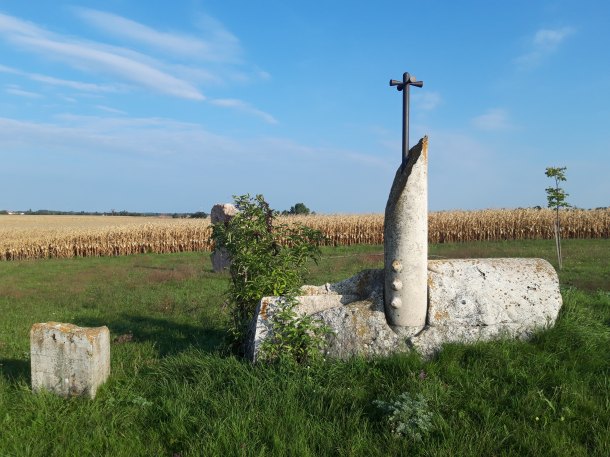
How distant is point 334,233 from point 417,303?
28256 mm

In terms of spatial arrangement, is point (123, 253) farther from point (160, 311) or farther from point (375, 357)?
point (375, 357)

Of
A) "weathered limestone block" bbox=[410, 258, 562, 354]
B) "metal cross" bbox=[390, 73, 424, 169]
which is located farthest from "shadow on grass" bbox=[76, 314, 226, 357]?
"metal cross" bbox=[390, 73, 424, 169]

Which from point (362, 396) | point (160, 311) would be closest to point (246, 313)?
point (362, 396)

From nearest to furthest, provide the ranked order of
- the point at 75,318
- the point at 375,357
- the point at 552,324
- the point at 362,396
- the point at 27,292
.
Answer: the point at 362,396
the point at 375,357
the point at 552,324
the point at 75,318
the point at 27,292

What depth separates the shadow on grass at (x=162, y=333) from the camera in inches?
321

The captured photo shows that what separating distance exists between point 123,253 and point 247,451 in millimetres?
30682

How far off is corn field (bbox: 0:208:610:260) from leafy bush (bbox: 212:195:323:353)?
939 inches

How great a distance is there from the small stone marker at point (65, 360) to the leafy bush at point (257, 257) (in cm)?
184

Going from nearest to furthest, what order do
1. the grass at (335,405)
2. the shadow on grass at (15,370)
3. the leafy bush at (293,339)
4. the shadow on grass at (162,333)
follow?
1. the grass at (335,405)
2. the leafy bush at (293,339)
3. the shadow on grass at (15,370)
4. the shadow on grass at (162,333)

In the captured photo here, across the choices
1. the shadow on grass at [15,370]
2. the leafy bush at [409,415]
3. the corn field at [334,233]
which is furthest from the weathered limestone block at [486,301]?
the corn field at [334,233]

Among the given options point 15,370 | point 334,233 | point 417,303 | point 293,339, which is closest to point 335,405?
point 293,339

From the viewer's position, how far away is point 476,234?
33.4 metres

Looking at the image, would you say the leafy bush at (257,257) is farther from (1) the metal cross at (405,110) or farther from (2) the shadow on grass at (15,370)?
(2) the shadow on grass at (15,370)

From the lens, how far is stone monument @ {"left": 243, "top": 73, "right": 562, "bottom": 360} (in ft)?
19.1
